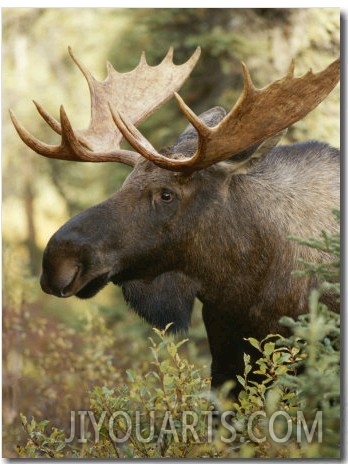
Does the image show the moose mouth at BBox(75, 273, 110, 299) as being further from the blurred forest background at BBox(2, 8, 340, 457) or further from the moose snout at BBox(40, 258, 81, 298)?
the blurred forest background at BBox(2, 8, 340, 457)

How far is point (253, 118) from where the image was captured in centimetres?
417

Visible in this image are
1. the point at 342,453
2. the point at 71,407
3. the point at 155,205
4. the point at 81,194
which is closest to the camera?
the point at 342,453

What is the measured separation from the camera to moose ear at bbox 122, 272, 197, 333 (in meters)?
4.48

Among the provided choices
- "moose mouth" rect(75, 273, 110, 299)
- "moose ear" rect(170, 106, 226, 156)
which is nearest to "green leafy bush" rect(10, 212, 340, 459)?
"moose mouth" rect(75, 273, 110, 299)

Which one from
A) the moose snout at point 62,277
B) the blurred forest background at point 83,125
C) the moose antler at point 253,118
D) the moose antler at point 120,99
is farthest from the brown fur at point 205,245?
the blurred forest background at point 83,125

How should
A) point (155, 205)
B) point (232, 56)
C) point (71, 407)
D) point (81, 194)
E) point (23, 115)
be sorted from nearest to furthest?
1. point (155, 205)
2. point (71, 407)
3. point (232, 56)
4. point (23, 115)
5. point (81, 194)

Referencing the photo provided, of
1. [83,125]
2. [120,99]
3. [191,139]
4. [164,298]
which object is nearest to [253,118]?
[191,139]

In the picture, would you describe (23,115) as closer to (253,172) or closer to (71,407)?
(71,407)

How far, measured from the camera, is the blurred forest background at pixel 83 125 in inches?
249

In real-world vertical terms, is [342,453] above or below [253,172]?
below

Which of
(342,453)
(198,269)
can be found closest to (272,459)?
(342,453)

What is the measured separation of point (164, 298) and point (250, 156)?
0.71m

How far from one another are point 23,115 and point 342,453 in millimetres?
5034

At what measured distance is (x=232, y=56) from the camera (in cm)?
735
